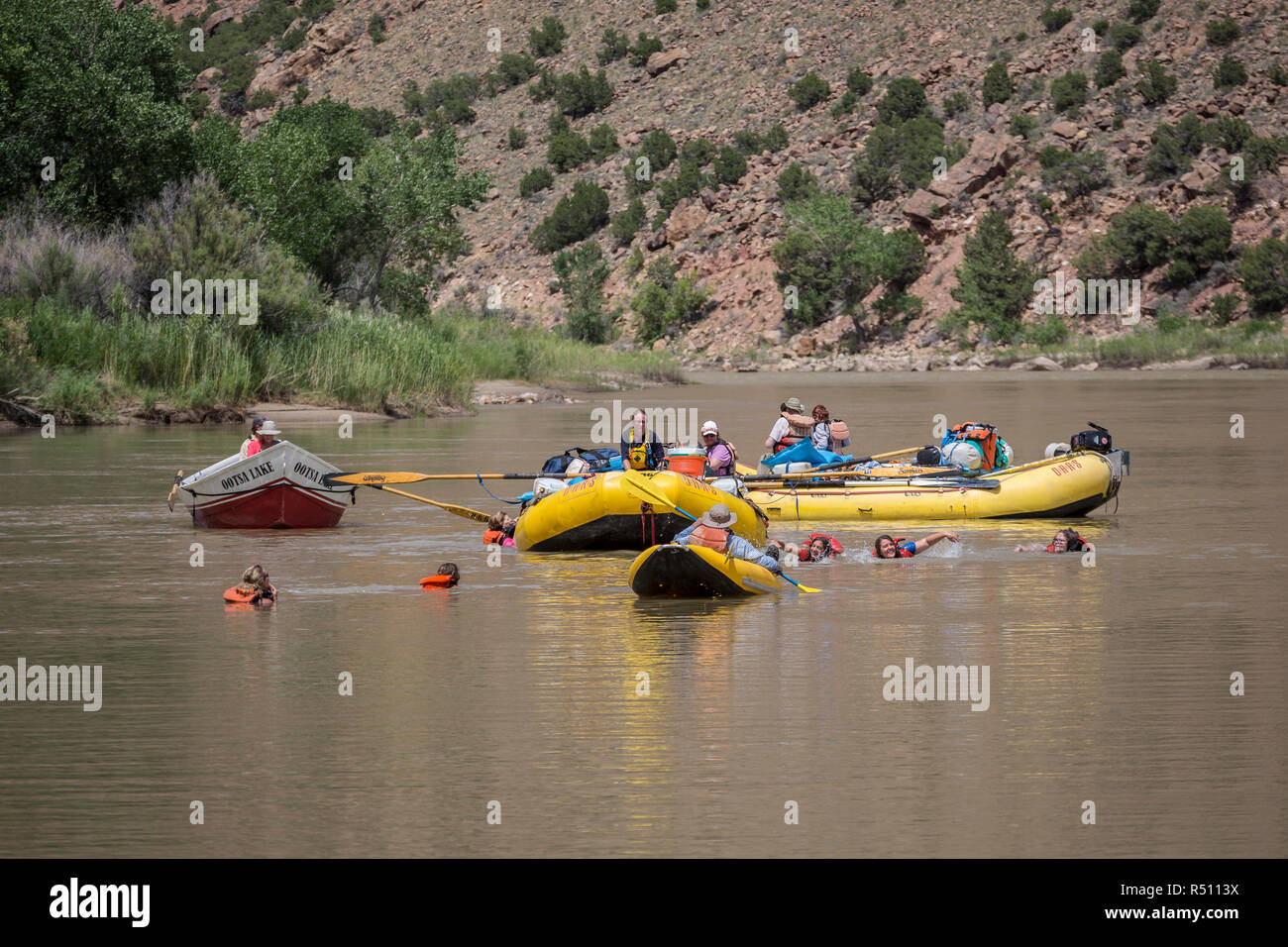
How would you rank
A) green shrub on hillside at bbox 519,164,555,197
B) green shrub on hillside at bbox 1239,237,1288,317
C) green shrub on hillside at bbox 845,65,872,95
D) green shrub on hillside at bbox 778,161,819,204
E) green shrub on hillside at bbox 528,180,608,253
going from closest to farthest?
1. green shrub on hillside at bbox 1239,237,1288,317
2. green shrub on hillside at bbox 778,161,819,204
3. green shrub on hillside at bbox 528,180,608,253
4. green shrub on hillside at bbox 845,65,872,95
5. green shrub on hillside at bbox 519,164,555,197

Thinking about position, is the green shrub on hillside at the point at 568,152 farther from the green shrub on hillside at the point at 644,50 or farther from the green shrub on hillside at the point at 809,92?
the green shrub on hillside at the point at 809,92

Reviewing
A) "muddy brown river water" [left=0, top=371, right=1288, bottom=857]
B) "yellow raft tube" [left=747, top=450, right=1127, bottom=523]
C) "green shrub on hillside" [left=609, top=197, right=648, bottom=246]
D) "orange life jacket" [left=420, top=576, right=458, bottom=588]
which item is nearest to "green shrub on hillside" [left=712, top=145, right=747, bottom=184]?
"green shrub on hillside" [left=609, top=197, right=648, bottom=246]

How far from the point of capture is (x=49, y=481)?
92.0 feet

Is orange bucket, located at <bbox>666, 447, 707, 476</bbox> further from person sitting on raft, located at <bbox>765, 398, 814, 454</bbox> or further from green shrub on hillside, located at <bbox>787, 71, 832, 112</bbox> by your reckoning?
green shrub on hillside, located at <bbox>787, 71, 832, 112</bbox>

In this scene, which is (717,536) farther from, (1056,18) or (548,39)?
(548,39)

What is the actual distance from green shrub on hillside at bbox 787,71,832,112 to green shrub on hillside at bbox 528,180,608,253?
49.0 feet

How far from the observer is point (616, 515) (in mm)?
19641

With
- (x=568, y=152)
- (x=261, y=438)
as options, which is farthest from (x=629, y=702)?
(x=568, y=152)

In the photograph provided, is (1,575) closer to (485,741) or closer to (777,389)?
(485,741)

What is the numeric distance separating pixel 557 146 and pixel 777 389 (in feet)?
181

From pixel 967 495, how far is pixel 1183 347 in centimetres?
6376

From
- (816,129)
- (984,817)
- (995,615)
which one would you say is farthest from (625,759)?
(816,129)

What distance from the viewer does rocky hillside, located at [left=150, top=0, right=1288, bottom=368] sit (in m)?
95.9

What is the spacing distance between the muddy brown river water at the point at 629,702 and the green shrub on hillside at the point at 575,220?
302 feet
